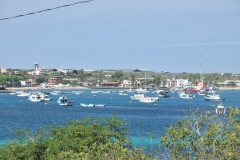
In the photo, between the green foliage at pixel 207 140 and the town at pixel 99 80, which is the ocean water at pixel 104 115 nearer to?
the green foliage at pixel 207 140

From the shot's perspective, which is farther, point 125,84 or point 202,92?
point 125,84

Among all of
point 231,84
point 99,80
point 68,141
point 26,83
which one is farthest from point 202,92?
point 68,141

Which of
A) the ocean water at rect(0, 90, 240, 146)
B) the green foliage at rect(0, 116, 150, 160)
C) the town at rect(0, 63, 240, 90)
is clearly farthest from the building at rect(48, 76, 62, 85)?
the green foliage at rect(0, 116, 150, 160)

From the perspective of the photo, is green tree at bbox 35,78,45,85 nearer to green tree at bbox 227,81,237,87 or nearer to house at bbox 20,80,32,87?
house at bbox 20,80,32,87

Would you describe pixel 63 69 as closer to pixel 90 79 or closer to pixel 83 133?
pixel 90 79

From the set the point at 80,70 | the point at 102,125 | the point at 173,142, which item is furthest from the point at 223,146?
the point at 80,70

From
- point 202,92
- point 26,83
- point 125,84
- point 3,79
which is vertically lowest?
point 202,92

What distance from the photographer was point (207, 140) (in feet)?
35.0

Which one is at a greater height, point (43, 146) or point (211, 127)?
point (211, 127)

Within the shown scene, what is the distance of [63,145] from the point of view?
48.3 ft

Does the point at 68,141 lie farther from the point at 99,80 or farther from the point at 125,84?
the point at 99,80

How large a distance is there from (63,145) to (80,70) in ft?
526

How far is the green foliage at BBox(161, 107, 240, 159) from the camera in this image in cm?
1017

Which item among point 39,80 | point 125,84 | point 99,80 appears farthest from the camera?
point 99,80
